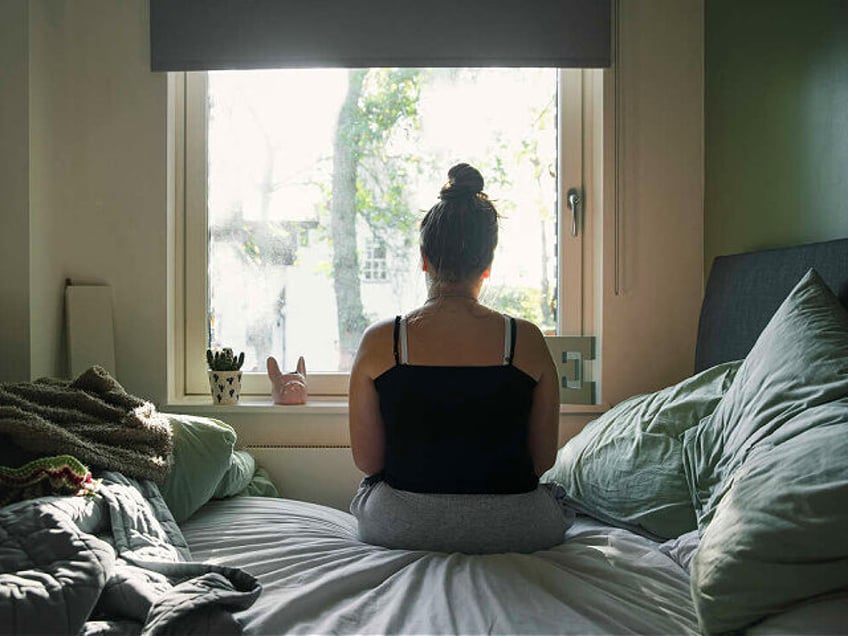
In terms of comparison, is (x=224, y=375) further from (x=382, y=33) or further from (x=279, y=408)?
(x=382, y=33)

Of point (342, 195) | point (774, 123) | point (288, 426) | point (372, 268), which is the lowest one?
point (288, 426)

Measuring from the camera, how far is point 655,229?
2.78m

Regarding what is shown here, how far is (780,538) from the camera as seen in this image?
109cm

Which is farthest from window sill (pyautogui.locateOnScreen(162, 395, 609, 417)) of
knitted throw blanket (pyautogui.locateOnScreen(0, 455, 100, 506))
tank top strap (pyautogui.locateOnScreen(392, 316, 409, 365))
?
knitted throw blanket (pyautogui.locateOnScreen(0, 455, 100, 506))

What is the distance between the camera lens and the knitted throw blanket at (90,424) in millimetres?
1741

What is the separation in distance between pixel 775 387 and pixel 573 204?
148 cm

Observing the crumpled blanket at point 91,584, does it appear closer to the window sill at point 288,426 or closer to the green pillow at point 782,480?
the green pillow at point 782,480

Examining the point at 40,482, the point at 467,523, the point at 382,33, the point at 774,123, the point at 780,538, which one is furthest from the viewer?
the point at 382,33

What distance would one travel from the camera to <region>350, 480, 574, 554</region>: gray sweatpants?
1.76m

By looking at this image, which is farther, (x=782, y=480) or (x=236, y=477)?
(x=236, y=477)

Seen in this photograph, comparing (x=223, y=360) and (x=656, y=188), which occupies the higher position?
(x=656, y=188)

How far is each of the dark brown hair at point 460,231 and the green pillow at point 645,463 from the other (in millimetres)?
527

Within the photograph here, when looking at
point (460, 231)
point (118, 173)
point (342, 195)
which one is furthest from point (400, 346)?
point (118, 173)

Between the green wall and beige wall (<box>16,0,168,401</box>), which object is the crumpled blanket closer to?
beige wall (<box>16,0,168,401</box>)
